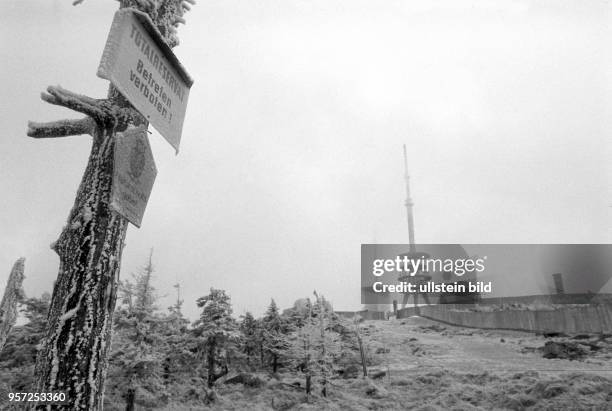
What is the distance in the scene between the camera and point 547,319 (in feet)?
118

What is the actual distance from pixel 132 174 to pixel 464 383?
27214 millimetres

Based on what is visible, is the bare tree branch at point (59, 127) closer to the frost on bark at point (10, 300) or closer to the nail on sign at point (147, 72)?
the nail on sign at point (147, 72)

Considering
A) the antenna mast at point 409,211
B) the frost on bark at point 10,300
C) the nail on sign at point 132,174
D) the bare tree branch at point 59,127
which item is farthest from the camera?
the antenna mast at point 409,211

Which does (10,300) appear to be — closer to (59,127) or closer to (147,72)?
(59,127)

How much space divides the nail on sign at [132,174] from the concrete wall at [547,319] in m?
40.5

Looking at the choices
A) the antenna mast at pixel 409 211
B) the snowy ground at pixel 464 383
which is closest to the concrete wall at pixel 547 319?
the snowy ground at pixel 464 383

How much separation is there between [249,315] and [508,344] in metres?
25.8

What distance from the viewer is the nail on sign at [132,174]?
8.30 ft

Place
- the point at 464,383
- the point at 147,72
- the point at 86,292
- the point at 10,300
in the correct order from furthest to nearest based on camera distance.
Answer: the point at 464,383, the point at 10,300, the point at 86,292, the point at 147,72

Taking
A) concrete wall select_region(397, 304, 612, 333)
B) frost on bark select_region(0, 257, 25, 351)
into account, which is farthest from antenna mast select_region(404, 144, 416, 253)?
frost on bark select_region(0, 257, 25, 351)

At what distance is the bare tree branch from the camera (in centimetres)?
308

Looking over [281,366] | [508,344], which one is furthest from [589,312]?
[281,366]

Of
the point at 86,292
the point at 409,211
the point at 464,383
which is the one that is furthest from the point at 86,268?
the point at 409,211

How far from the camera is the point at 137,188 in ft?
8.94
